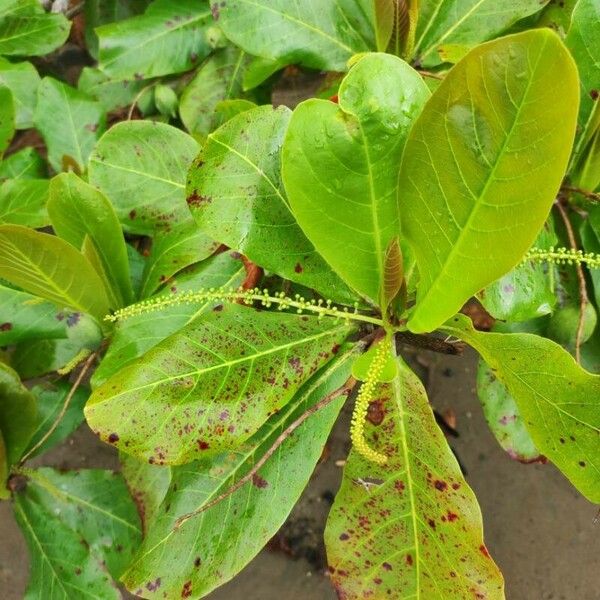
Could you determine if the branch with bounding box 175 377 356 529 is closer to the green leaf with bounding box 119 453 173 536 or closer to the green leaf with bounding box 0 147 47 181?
the green leaf with bounding box 119 453 173 536

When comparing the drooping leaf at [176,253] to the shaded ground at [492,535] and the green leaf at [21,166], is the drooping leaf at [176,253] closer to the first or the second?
the green leaf at [21,166]

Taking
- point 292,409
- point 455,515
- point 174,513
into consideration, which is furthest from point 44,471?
point 455,515

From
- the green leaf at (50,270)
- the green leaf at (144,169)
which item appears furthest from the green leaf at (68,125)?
the green leaf at (50,270)

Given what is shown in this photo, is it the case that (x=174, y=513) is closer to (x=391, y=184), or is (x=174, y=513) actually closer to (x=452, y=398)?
(x=391, y=184)

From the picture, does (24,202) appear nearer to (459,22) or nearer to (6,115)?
(6,115)

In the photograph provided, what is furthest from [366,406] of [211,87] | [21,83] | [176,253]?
[21,83]
